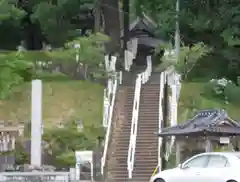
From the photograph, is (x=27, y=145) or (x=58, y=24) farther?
(x=58, y=24)

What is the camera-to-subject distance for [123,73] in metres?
49.3

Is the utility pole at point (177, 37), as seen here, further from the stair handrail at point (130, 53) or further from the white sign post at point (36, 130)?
the white sign post at point (36, 130)

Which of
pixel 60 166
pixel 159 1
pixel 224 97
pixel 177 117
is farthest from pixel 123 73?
pixel 60 166

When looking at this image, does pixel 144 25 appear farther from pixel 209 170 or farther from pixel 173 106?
pixel 209 170

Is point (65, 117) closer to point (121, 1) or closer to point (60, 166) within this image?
point (60, 166)

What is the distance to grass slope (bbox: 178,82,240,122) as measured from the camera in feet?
131

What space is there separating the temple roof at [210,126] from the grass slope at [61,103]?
489 inches

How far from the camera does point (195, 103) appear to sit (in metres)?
41.2

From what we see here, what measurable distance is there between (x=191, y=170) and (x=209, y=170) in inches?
27.1

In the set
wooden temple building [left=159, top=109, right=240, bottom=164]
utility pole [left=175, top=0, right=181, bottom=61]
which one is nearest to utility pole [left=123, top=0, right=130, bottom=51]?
utility pole [left=175, top=0, right=181, bottom=61]

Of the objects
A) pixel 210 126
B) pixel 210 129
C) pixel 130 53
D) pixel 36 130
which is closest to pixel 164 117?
pixel 36 130

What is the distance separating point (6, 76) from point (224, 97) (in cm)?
1304

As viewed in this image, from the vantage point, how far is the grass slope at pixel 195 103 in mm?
39972

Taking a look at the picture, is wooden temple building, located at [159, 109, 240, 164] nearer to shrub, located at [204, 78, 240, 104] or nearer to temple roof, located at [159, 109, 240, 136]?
temple roof, located at [159, 109, 240, 136]
